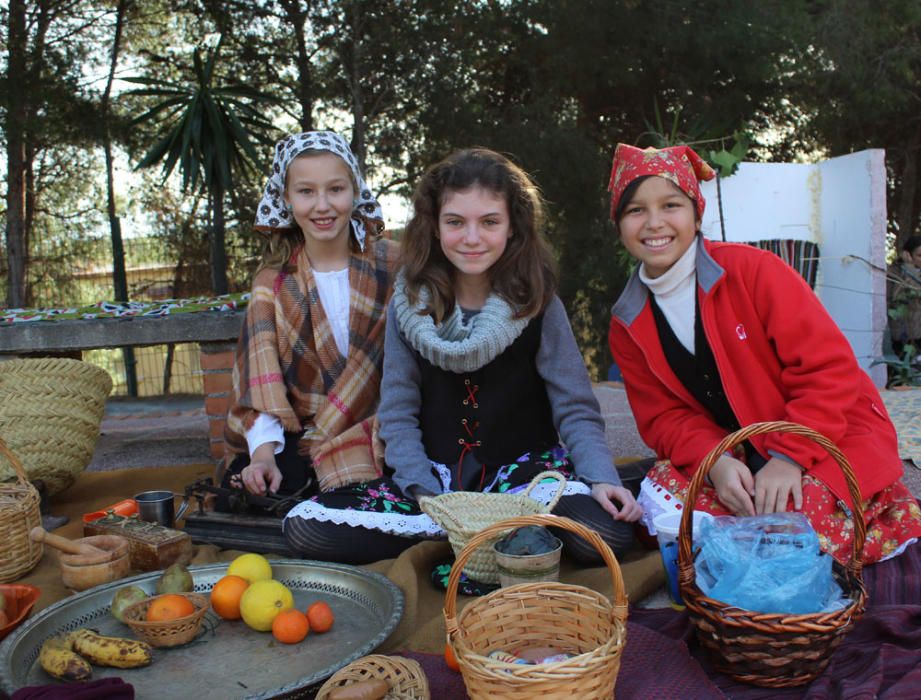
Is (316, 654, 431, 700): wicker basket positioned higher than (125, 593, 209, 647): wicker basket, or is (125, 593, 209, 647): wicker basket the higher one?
(316, 654, 431, 700): wicker basket

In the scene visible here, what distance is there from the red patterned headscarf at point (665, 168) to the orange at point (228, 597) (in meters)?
1.57

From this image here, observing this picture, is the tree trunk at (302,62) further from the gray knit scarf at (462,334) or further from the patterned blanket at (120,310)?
the gray knit scarf at (462,334)

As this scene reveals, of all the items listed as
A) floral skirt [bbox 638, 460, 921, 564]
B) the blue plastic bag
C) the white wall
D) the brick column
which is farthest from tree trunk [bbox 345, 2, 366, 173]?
the blue plastic bag

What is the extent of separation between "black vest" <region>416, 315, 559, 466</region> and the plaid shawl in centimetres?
38

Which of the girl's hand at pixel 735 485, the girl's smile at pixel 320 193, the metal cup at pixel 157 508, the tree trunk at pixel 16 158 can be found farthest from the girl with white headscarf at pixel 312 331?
the tree trunk at pixel 16 158

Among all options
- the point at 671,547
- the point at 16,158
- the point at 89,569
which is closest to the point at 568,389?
the point at 671,547

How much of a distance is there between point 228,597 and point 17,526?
1029mm

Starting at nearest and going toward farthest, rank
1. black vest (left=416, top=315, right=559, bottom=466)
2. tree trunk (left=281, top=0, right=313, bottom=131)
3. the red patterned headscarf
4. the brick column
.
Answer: the red patterned headscarf < black vest (left=416, top=315, right=559, bottom=466) < the brick column < tree trunk (left=281, top=0, right=313, bottom=131)

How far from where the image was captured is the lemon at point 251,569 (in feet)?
7.29

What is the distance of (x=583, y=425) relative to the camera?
8.95 feet

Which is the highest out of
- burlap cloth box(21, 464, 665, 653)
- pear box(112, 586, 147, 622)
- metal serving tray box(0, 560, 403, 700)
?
pear box(112, 586, 147, 622)

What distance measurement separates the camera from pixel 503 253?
2.79 metres

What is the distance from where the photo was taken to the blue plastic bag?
173cm

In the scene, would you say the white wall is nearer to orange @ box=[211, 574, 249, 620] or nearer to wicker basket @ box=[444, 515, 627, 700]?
wicker basket @ box=[444, 515, 627, 700]
